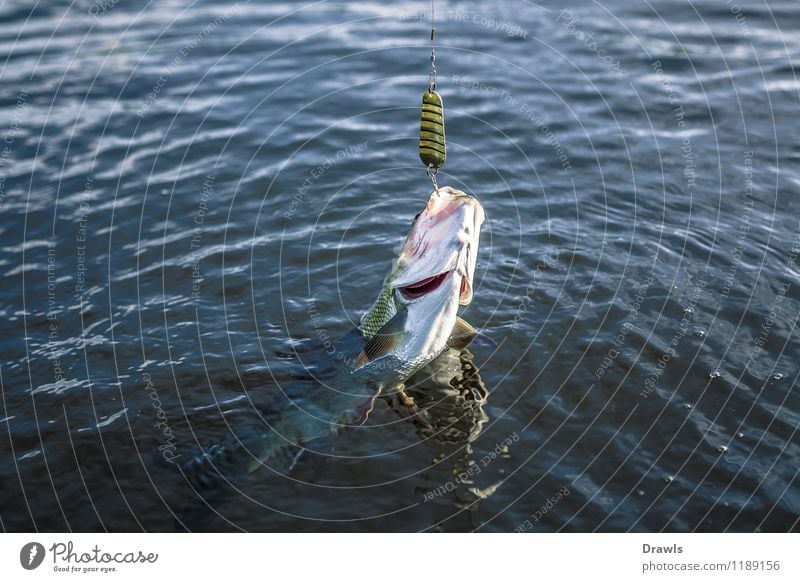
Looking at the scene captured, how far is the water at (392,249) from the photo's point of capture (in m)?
8.65

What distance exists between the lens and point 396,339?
9117mm

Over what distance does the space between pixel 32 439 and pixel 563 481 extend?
5449 millimetres

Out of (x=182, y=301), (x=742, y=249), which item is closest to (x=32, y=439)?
(x=182, y=301)

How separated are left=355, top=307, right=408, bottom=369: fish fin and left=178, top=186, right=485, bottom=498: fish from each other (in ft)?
0.03

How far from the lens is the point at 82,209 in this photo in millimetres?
13086
